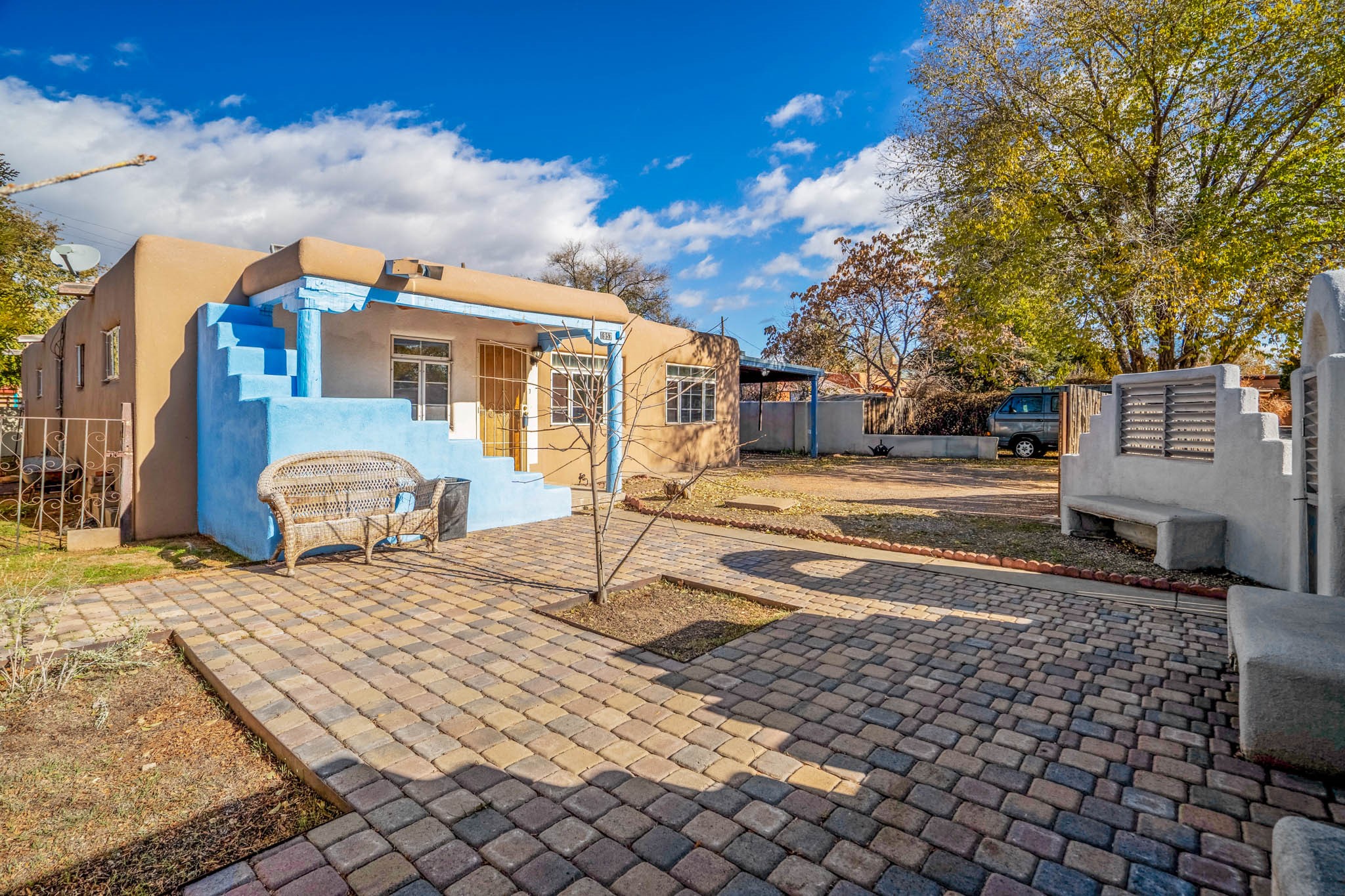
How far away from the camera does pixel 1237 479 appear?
5.84 metres

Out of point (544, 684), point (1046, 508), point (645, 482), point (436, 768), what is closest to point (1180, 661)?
point (544, 684)

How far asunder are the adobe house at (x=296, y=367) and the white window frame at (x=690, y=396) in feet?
15.8

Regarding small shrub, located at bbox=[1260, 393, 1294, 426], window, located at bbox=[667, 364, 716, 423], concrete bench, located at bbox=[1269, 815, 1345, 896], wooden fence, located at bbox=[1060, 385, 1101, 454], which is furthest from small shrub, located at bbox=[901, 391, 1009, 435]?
concrete bench, located at bbox=[1269, 815, 1345, 896]

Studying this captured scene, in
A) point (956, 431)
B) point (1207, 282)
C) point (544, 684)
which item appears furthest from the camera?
point (956, 431)

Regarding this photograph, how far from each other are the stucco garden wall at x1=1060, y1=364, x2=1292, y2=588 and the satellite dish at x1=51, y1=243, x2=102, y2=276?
42.3 ft

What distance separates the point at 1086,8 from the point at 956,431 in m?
12.2

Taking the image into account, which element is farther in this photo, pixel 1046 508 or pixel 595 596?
pixel 1046 508

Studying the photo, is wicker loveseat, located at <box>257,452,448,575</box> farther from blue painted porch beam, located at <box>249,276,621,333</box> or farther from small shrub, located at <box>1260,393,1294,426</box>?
small shrub, located at <box>1260,393,1294,426</box>

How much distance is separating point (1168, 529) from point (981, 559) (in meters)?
1.59

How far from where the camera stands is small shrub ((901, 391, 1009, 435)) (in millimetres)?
21500

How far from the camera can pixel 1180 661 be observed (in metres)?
3.85

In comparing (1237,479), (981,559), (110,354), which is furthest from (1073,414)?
(110,354)

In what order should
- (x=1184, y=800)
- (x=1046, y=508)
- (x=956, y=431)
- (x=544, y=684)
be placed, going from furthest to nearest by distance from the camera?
(x=956, y=431) → (x=1046, y=508) → (x=544, y=684) → (x=1184, y=800)

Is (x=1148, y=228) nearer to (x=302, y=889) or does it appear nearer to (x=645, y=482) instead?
(x=645, y=482)
